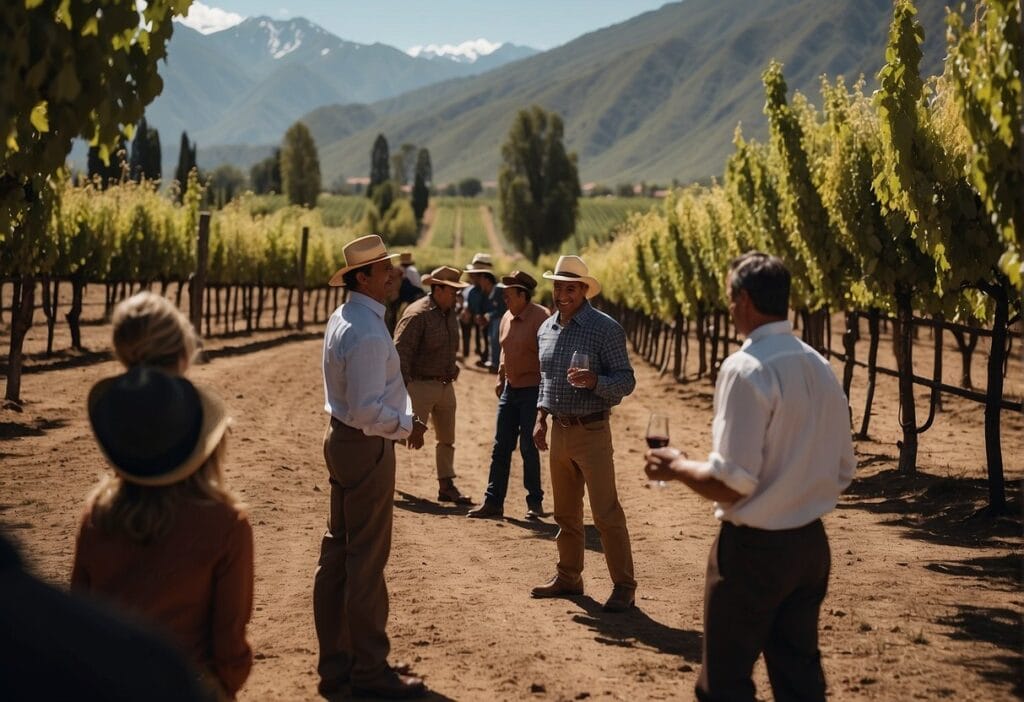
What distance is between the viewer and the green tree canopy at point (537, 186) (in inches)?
3989

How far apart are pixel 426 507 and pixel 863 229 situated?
204 inches

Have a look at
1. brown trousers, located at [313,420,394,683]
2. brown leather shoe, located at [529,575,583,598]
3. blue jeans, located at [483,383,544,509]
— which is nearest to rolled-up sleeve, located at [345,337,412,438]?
brown trousers, located at [313,420,394,683]

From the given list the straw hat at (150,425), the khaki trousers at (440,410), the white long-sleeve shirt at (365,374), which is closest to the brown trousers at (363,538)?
the white long-sleeve shirt at (365,374)

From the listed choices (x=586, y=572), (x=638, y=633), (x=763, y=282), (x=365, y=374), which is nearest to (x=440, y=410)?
(x=586, y=572)

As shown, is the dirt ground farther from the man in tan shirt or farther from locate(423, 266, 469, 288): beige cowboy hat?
locate(423, 266, 469, 288): beige cowboy hat

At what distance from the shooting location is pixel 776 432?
13.0 feet

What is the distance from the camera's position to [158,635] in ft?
3.90

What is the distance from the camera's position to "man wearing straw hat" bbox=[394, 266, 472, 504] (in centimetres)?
1070

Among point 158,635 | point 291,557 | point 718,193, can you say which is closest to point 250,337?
point 718,193

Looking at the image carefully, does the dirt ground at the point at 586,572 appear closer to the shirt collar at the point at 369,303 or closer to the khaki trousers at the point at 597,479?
the khaki trousers at the point at 597,479

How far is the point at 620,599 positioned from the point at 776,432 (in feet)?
11.5

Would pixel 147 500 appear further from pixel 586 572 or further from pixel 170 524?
pixel 586 572

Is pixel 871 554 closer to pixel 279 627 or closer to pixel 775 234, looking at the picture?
pixel 279 627

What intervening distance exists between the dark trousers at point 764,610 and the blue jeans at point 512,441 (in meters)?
6.34
